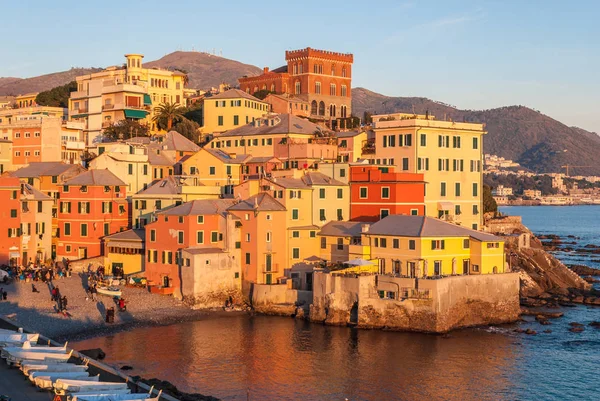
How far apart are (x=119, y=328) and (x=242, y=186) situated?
19.4 meters

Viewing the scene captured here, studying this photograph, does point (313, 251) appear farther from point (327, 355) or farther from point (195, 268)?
point (327, 355)

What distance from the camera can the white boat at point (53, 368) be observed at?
35.4m

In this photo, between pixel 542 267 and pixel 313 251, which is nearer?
pixel 313 251

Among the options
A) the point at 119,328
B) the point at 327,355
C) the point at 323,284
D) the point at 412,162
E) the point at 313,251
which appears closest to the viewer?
the point at 327,355

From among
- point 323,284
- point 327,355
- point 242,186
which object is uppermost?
point 242,186

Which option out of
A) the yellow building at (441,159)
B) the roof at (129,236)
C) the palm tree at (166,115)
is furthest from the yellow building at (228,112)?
the roof at (129,236)

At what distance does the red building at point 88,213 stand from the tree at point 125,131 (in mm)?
22841

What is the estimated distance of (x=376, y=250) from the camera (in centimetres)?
6097

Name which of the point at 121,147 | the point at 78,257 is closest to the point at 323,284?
the point at 78,257

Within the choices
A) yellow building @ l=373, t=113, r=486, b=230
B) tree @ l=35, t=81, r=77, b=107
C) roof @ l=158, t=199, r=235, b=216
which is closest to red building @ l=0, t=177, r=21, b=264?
roof @ l=158, t=199, r=235, b=216

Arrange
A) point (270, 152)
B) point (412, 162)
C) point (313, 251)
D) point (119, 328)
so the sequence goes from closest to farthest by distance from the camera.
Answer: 1. point (119, 328)
2. point (313, 251)
3. point (412, 162)
4. point (270, 152)

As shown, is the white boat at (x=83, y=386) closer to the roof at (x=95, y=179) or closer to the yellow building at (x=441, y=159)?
the roof at (x=95, y=179)

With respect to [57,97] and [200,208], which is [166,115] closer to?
[57,97]

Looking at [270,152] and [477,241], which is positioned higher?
[270,152]
